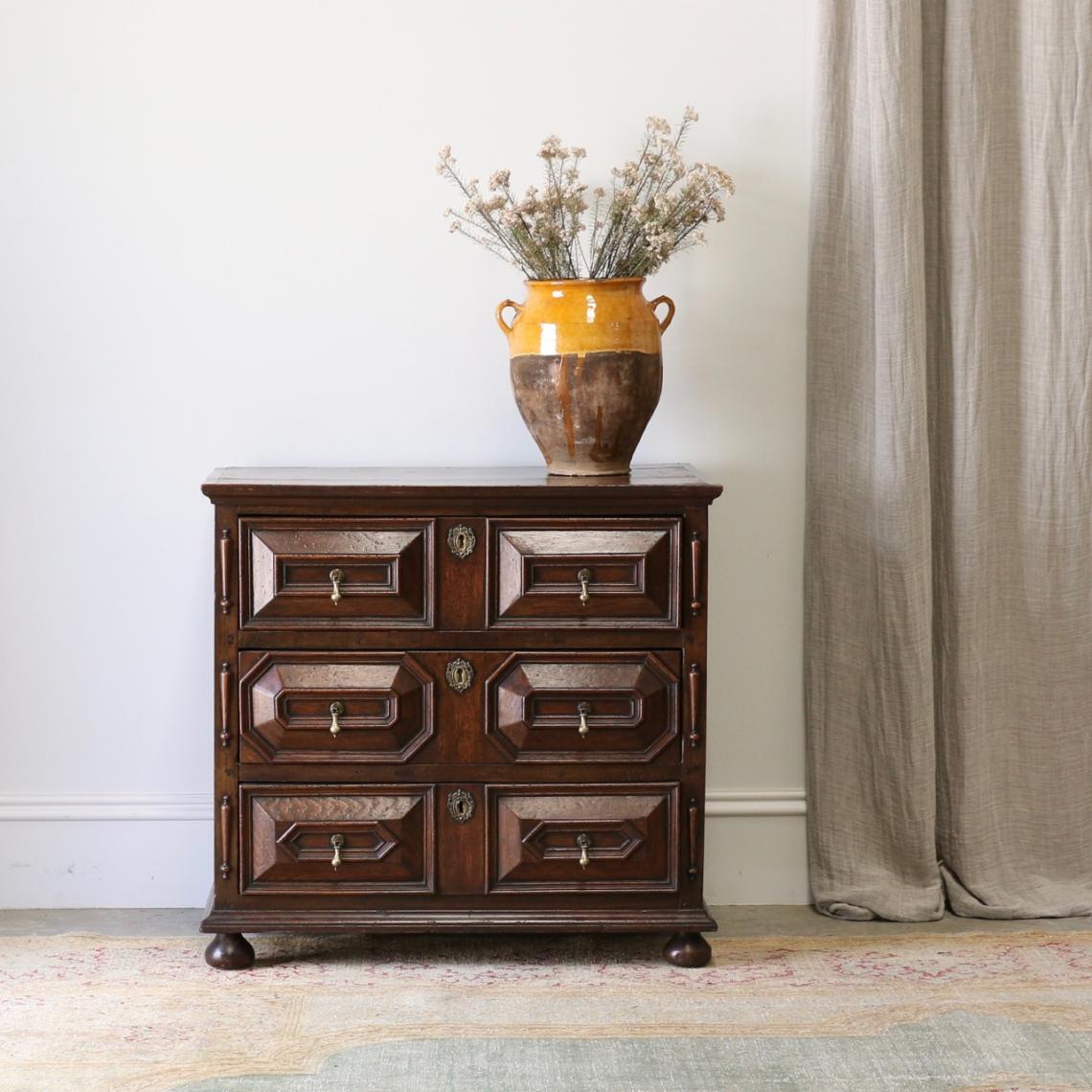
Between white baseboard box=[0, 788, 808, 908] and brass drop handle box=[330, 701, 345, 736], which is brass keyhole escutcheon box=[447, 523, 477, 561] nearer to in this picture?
brass drop handle box=[330, 701, 345, 736]

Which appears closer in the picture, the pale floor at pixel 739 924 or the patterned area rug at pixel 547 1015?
the patterned area rug at pixel 547 1015

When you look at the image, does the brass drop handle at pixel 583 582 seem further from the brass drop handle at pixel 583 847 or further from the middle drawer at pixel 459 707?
the brass drop handle at pixel 583 847

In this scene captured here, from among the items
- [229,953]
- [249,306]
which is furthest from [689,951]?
[249,306]

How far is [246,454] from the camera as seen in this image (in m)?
2.60

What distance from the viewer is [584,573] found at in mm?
2244

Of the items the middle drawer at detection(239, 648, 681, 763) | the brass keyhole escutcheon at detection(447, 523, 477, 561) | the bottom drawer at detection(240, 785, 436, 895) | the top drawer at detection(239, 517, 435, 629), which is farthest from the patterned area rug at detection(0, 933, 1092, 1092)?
the brass keyhole escutcheon at detection(447, 523, 477, 561)

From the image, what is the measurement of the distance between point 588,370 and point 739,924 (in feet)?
3.68

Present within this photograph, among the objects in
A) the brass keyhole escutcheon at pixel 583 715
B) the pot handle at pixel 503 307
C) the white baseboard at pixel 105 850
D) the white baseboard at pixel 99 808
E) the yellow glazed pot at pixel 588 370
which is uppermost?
the pot handle at pixel 503 307

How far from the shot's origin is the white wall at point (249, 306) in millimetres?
2533

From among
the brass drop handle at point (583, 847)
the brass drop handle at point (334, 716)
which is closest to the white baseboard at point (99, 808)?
the brass drop handle at point (334, 716)

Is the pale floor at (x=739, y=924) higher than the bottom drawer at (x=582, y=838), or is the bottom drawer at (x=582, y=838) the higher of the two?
the bottom drawer at (x=582, y=838)

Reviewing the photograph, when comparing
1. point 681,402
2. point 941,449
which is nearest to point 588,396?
point 681,402

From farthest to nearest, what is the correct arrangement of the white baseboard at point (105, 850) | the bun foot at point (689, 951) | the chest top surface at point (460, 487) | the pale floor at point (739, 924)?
the white baseboard at point (105, 850), the pale floor at point (739, 924), the bun foot at point (689, 951), the chest top surface at point (460, 487)

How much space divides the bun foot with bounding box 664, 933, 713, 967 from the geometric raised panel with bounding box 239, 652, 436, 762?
0.63 m
